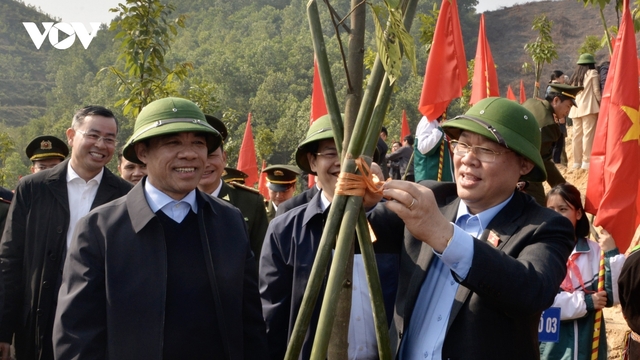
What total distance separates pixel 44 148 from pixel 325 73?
5.42 m

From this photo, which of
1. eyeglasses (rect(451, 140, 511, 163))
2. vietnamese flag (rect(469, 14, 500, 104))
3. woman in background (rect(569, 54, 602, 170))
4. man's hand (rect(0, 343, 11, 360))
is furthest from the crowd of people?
woman in background (rect(569, 54, 602, 170))

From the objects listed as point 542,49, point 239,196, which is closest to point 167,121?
point 239,196

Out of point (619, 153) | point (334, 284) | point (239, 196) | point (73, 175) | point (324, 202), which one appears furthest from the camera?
point (619, 153)

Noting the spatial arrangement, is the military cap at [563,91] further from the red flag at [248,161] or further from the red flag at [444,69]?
the red flag at [248,161]

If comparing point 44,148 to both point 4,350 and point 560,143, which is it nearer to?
point 4,350

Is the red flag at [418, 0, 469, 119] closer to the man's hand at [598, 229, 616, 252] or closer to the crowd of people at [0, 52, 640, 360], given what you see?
the man's hand at [598, 229, 616, 252]

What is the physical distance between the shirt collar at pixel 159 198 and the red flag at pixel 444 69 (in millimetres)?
3917

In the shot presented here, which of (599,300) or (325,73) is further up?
(325,73)

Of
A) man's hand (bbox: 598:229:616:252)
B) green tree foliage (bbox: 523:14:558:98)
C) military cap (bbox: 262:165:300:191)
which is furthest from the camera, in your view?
green tree foliage (bbox: 523:14:558:98)

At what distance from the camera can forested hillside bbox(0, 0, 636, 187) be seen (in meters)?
56.8

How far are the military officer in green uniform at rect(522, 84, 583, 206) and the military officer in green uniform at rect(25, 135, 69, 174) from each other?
4084 mm

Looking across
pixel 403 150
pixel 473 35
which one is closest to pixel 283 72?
pixel 473 35

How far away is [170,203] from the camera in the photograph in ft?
9.58

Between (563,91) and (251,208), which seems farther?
(563,91)
